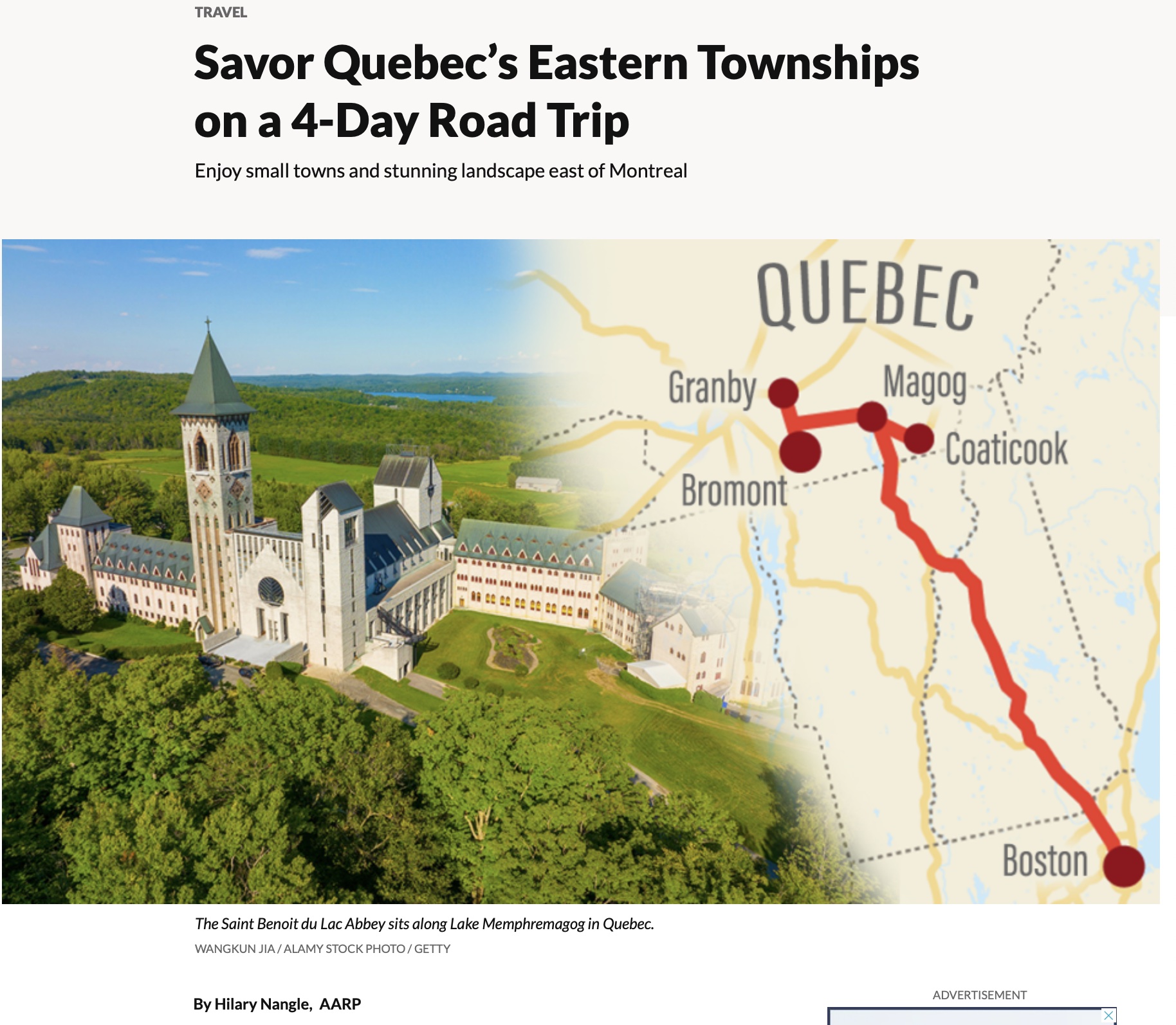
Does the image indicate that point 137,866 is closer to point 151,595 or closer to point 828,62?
point 828,62

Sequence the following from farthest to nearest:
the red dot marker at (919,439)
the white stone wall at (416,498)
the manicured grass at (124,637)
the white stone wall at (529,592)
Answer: the white stone wall at (416,498) → the white stone wall at (529,592) → the manicured grass at (124,637) → the red dot marker at (919,439)

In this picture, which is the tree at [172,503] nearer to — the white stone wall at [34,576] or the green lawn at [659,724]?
the white stone wall at [34,576]

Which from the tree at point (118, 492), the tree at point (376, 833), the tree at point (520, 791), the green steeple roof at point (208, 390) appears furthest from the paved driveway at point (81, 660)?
the tree at point (520, 791)

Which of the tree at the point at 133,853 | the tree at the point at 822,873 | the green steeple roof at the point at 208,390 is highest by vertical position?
the green steeple roof at the point at 208,390

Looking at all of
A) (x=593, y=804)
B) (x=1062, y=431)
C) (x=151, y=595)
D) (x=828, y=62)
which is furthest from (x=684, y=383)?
(x=151, y=595)

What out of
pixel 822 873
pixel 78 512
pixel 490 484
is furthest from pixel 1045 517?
pixel 78 512
